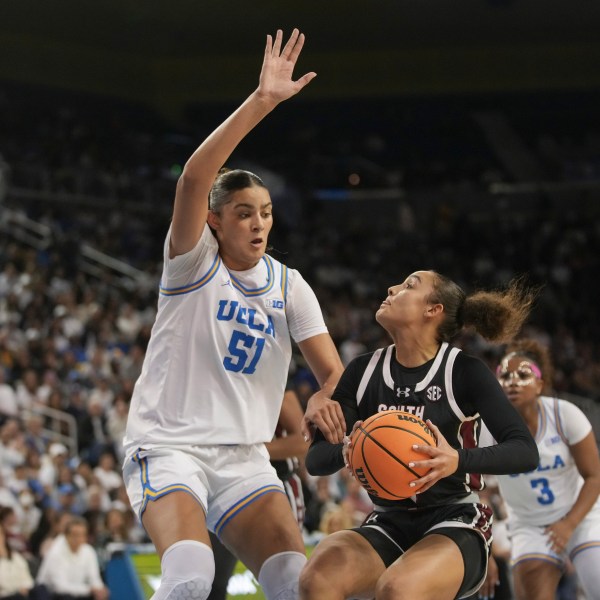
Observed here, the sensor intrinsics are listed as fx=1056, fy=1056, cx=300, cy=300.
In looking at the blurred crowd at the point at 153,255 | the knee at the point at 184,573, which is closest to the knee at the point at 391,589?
the knee at the point at 184,573

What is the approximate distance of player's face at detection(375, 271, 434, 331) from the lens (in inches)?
179

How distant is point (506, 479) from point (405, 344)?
215cm

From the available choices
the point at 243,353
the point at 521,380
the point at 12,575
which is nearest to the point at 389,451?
the point at 243,353

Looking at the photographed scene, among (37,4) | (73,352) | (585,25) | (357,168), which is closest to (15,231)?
(73,352)

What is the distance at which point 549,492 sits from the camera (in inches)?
249

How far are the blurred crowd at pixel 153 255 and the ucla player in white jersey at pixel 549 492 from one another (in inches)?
130

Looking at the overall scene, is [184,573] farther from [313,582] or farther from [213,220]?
[213,220]

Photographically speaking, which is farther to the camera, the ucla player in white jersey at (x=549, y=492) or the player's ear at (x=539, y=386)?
the player's ear at (x=539, y=386)

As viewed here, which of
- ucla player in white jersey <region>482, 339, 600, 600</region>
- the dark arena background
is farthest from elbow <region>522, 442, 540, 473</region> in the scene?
the dark arena background

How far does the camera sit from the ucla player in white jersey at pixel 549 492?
605 cm

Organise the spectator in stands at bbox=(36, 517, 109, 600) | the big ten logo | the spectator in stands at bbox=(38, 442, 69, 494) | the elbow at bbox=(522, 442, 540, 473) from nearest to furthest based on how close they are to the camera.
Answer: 1. the elbow at bbox=(522, 442, 540, 473)
2. the big ten logo
3. the spectator in stands at bbox=(36, 517, 109, 600)
4. the spectator in stands at bbox=(38, 442, 69, 494)

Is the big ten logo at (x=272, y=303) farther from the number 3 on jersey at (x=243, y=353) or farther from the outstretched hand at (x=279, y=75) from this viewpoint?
the outstretched hand at (x=279, y=75)

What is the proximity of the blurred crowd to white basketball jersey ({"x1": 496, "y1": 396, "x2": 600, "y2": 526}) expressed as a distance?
3.32 m

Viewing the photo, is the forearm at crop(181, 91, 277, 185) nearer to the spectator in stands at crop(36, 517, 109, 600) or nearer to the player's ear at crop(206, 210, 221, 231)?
the player's ear at crop(206, 210, 221, 231)
